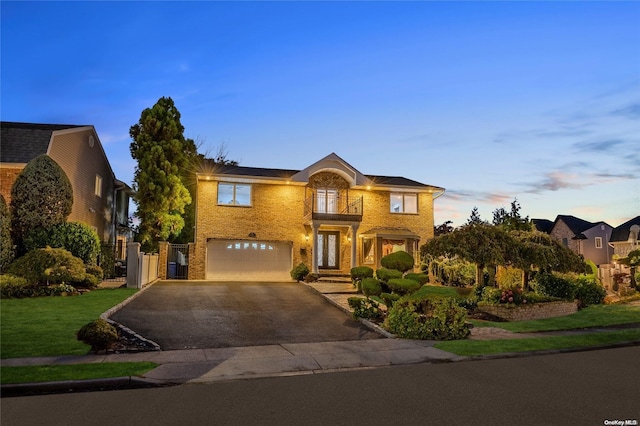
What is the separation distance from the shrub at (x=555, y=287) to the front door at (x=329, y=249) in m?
12.3

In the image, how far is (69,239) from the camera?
744 inches

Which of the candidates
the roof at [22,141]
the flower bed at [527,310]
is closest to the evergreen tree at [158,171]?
the roof at [22,141]

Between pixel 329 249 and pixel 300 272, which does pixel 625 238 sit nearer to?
pixel 329 249

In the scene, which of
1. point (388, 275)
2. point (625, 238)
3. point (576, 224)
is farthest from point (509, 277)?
point (576, 224)

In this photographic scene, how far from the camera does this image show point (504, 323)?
15547 millimetres

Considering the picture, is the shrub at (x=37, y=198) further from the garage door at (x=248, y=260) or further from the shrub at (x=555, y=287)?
the shrub at (x=555, y=287)

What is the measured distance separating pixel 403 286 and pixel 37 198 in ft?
47.9

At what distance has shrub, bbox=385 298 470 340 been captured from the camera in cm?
1225

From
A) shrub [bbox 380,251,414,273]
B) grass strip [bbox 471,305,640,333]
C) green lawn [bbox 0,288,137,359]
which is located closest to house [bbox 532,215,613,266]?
grass strip [bbox 471,305,640,333]

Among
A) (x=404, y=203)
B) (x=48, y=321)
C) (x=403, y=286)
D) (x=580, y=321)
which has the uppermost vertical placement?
(x=404, y=203)

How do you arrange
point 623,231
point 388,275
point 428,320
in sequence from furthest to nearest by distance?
point 623,231 → point 388,275 → point 428,320

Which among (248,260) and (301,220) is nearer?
(248,260)

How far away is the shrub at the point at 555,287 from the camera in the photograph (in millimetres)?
19484

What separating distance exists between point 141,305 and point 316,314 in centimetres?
577
